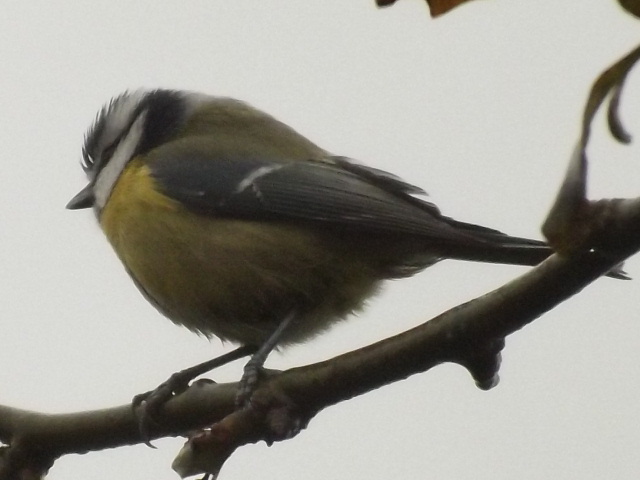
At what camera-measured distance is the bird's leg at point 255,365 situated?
2068mm

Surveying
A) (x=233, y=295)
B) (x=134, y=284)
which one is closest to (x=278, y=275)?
(x=233, y=295)

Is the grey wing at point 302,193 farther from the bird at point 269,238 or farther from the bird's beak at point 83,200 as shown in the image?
the bird's beak at point 83,200

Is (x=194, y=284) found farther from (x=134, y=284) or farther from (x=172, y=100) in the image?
(x=172, y=100)

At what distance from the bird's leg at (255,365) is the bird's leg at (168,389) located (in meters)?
0.24

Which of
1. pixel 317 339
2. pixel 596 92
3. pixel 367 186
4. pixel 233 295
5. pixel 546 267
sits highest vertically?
pixel 596 92

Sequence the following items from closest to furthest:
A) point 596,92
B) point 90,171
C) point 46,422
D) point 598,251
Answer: point 596,92 < point 598,251 < point 46,422 < point 90,171

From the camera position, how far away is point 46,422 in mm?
2158

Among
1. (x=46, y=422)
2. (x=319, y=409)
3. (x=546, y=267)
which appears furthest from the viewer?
(x=46, y=422)

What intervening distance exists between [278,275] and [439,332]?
1.33 metres

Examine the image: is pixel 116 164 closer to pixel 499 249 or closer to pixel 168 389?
pixel 168 389

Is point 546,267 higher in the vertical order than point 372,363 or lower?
higher

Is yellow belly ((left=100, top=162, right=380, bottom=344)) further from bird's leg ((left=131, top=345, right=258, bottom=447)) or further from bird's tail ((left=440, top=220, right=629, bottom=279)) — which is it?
bird's tail ((left=440, top=220, right=629, bottom=279))

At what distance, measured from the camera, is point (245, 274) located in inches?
112

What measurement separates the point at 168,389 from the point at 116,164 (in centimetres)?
125
